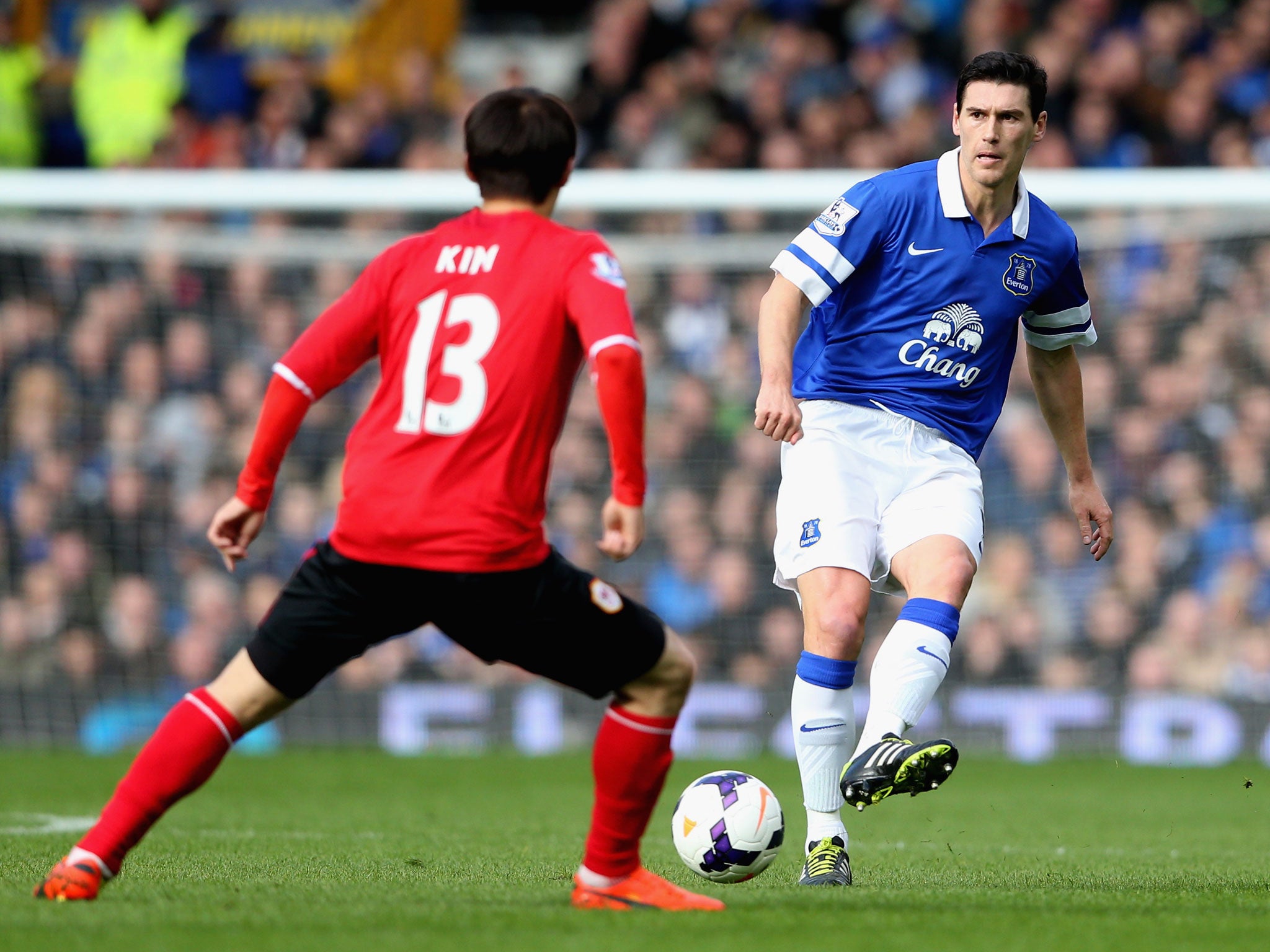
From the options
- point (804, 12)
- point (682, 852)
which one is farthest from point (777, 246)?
point (682, 852)

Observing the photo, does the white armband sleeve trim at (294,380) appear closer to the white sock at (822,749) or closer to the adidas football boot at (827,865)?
the white sock at (822,749)

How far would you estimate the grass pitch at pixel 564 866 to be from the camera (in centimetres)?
355

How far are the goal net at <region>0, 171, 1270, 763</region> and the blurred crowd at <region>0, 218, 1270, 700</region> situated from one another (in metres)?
0.02

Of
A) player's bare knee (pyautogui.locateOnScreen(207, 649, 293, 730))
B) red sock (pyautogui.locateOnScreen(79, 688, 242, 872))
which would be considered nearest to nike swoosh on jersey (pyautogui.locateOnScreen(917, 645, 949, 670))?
player's bare knee (pyautogui.locateOnScreen(207, 649, 293, 730))

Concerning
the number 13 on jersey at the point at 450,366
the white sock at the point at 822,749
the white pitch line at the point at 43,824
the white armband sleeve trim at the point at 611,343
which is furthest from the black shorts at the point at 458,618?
the white pitch line at the point at 43,824

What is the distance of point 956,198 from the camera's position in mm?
5102

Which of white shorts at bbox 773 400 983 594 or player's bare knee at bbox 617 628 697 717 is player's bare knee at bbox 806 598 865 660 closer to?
white shorts at bbox 773 400 983 594

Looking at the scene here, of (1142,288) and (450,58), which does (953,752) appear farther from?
(450,58)

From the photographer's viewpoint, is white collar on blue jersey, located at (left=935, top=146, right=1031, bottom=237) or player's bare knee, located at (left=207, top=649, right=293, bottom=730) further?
white collar on blue jersey, located at (left=935, top=146, right=1031, bottom=237)

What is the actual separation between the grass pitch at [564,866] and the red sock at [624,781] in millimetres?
157

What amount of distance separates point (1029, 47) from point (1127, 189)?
4.88m

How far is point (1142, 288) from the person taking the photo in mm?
11289

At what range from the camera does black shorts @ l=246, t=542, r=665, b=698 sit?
150 inches

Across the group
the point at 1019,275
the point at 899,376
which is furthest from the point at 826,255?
the point at 1019,275
